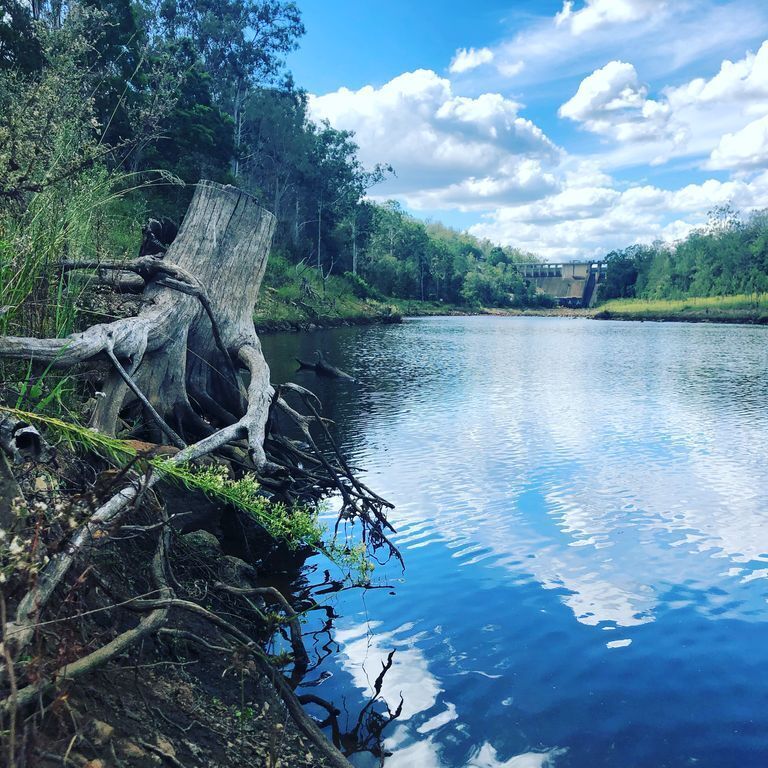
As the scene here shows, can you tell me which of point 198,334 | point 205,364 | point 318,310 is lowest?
point 205,364

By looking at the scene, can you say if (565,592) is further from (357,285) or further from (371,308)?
(357,285)

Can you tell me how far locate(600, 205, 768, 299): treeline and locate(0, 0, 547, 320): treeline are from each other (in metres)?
45.6

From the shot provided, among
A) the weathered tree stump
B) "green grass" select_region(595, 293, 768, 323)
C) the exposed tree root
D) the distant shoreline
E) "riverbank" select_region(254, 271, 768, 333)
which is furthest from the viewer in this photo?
"green grass" select_region(595, 293, 768, 323)

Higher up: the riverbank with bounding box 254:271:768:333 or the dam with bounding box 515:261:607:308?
the dam with bounding box 515:261:607:308

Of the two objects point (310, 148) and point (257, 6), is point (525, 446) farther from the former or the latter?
point (310, 148)

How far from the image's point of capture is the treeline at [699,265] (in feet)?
377

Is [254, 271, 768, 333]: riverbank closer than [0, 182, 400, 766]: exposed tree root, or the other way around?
[0, 182, 400, 766]: exposed tree root

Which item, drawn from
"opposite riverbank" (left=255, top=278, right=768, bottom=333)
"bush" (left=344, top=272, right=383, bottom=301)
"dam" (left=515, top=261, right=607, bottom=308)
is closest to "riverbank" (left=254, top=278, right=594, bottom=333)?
"opposite riverbank" (left=255, top=278, right=768, bottom=333)

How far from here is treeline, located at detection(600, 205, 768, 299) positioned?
115 meters

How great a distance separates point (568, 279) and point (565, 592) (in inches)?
7138

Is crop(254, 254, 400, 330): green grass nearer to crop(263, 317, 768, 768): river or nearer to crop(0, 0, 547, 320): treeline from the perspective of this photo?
crop(0, 0, 547, 320): treeline

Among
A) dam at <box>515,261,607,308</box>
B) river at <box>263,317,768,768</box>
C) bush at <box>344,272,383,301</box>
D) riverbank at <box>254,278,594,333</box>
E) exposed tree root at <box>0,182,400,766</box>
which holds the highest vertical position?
dam at <box>515,261,607,308</box>

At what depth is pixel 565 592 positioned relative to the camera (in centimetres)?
772

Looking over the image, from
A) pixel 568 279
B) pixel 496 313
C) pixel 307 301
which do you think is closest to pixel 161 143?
pixel 307 301
